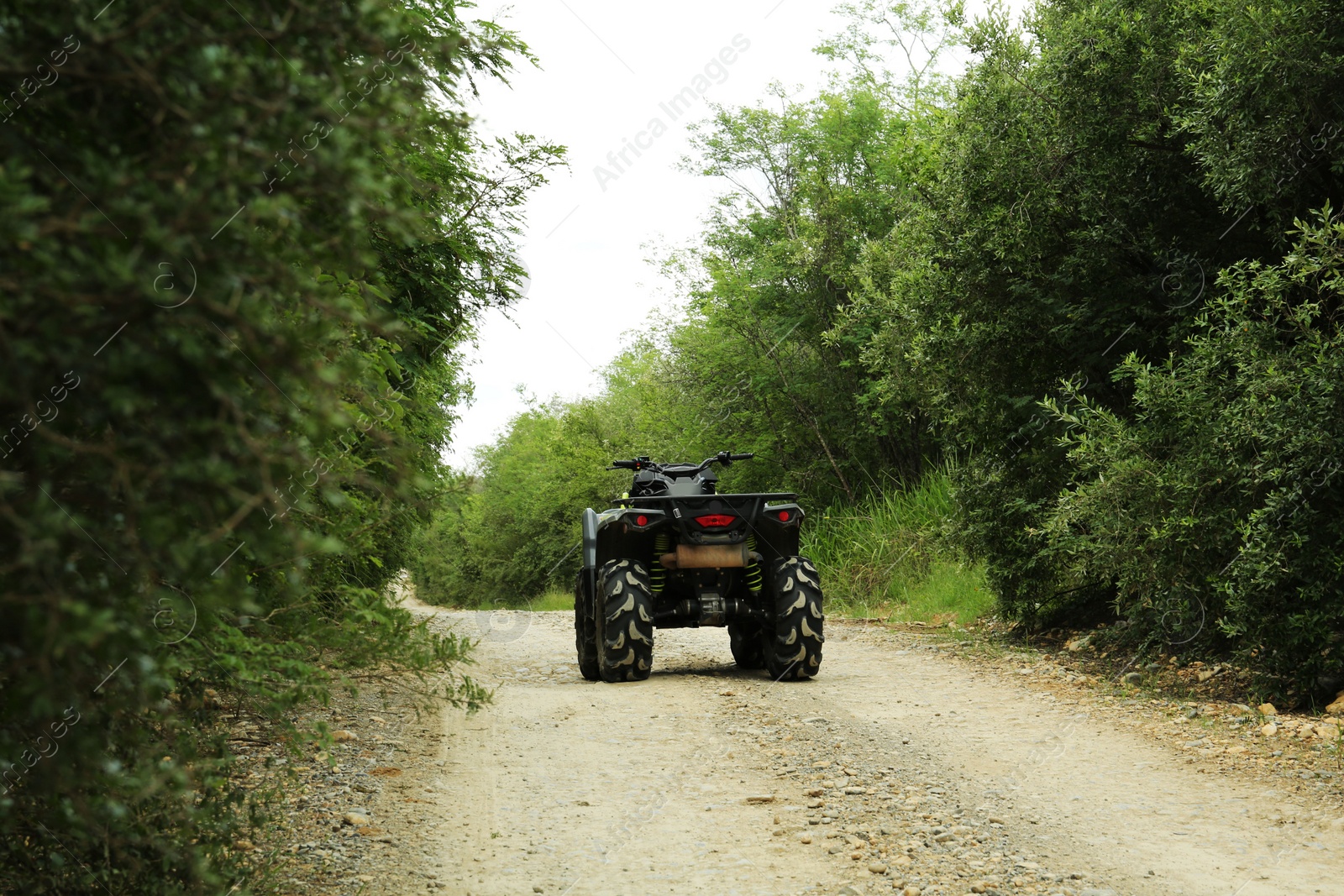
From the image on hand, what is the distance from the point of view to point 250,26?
2.03m

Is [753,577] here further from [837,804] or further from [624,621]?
[837,804]

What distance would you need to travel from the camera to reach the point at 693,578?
9.34 m

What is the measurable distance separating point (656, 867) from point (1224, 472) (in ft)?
18.4

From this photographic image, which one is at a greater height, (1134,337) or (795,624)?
(1134,337)

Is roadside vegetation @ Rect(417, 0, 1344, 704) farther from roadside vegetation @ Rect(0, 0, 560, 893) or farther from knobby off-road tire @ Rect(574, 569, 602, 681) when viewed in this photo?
knobby off-road tire @ Rect(574, 569, 602, 681)

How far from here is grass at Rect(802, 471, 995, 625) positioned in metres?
14.6

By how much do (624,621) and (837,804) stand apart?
3863 millimetres

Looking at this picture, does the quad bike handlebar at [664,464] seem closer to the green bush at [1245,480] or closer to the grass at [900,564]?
the green bush at [1245,480]

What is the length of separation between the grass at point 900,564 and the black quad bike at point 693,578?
4.71 m

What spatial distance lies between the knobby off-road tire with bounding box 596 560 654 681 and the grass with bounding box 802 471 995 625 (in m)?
5.75

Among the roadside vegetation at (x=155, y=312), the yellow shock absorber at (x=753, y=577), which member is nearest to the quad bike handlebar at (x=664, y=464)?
the yellow shock absorber at (x=753, y=577)
